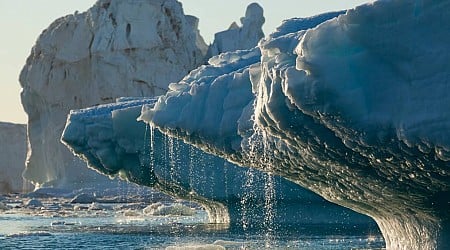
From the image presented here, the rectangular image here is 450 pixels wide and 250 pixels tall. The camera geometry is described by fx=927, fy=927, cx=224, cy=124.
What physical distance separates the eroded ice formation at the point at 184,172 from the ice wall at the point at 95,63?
23797mm

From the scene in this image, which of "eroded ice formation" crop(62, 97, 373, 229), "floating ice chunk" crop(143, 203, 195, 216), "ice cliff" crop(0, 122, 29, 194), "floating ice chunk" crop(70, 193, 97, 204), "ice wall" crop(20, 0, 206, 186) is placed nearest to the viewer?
"eroded ice formation" crop(62, 97, 373, 229)

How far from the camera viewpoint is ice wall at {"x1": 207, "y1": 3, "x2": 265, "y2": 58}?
50.0 metres

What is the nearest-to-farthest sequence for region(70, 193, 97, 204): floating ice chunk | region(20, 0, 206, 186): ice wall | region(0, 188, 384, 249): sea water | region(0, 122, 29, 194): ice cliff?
region(0, 188, 384, 249): sea water, region(70, 193, 97, 204): floating ice chunk, region(20, 0, 206, 186): ice wall, region(0, 122, 29, 194): ice cliff

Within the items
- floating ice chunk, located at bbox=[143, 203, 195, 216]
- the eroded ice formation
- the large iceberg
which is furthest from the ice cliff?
the large iceberg

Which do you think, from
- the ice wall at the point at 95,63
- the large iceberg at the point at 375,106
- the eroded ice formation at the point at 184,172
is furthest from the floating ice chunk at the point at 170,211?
the large iceberg at the point at 375,106

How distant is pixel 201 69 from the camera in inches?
627

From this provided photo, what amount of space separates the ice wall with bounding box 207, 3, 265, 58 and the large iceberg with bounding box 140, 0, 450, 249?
38104 millimetres

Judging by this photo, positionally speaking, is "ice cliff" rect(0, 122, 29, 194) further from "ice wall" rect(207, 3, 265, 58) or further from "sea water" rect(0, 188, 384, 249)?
"sea water" rect(0, 188, 384, 249)

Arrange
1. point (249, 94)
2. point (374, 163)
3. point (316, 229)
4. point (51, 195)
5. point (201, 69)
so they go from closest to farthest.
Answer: point (374, 163) → point (249, 94) → point (201, 69) → point (316, 229) → point (51, 195)

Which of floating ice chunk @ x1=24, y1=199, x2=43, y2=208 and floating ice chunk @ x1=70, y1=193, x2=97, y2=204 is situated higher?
floating ice chunk @ x1=70, y1=193, x2=97, y2=204

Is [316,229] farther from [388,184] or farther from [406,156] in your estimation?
[406,156]

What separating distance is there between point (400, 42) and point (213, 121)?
228 inches

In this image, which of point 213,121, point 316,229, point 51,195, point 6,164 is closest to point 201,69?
point 213,121

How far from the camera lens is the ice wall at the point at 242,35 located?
1967 inches
